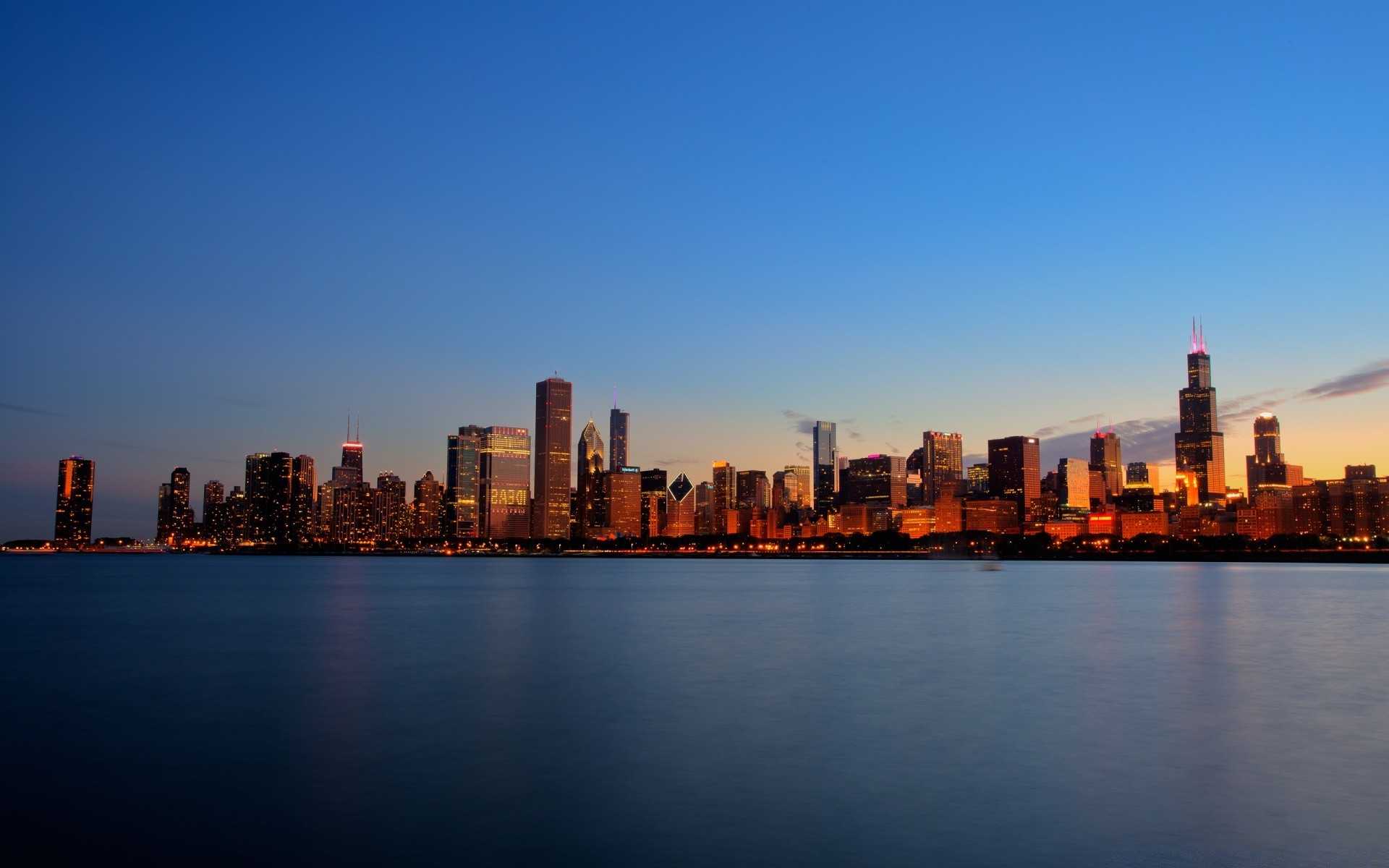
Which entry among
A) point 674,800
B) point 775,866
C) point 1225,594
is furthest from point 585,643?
point 1225,594

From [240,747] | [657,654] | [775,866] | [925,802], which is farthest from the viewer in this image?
[657,654]

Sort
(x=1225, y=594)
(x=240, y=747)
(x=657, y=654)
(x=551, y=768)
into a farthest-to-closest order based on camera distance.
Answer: (x=1225, y=594) → (x=657, y=654) → (x=240, y=747) → (x=551, y=768)

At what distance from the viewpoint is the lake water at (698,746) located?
13625 millimetres

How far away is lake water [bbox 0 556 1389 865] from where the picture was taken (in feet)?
44.7

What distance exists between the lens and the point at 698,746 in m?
20.3

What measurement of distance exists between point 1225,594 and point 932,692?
72150 mm

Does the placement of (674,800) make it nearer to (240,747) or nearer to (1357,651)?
(240,747)

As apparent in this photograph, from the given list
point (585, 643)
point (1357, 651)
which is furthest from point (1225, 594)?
point (585, 643)

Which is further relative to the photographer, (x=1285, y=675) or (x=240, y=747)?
(x=1285, y=675)

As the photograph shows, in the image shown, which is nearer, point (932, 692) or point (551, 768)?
point (551, 768)

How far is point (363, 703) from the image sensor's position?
2588cm

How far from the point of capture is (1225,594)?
87688 mm

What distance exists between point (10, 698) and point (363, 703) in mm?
9470

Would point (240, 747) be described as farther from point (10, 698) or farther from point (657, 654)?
point (657, 654)
